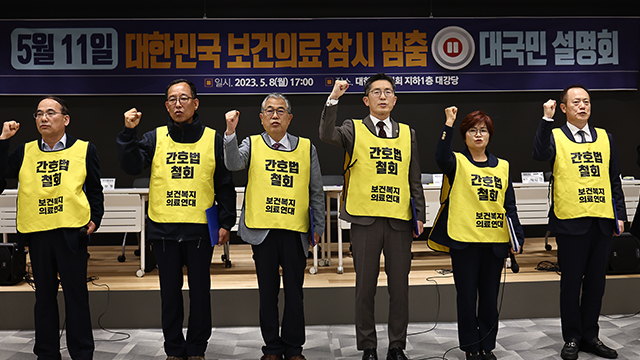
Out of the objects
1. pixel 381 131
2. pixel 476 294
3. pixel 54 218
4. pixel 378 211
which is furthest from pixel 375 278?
pixel 54 218

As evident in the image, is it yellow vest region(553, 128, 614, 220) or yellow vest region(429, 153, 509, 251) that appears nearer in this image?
yellow vest region(429, 153, 509, 251)

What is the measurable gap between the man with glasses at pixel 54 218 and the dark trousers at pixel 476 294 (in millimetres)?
1977

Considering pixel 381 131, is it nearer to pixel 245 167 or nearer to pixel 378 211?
pixel 378 211

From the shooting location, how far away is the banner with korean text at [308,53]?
539 cm

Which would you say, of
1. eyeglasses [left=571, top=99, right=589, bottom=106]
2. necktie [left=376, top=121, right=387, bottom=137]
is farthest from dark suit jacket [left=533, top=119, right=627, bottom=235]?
necktie [left=376, top=121, right=387, bottom=137]

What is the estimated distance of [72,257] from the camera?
241cm

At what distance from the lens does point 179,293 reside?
2434 mm

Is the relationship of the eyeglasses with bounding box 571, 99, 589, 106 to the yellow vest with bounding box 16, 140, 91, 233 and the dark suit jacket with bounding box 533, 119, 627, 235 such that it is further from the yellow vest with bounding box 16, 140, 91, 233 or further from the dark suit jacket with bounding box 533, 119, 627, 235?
the yellow vest with bounding box 16, 140, 91, 233

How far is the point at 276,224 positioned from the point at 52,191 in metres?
1.17

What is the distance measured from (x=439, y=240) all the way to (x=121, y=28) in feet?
15.2

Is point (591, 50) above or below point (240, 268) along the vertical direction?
above

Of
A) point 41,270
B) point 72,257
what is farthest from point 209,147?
point 41,270

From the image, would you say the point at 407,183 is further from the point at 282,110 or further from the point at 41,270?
the point at 41,270

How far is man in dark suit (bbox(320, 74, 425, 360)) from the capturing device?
2.45 meters
